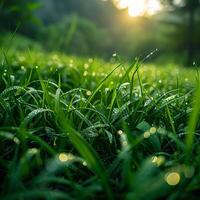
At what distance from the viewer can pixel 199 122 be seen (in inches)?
49.8

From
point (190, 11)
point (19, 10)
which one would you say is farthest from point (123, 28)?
point (19, 10)

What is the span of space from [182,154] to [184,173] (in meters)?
0.15

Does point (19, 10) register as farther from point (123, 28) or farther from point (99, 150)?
point (123, 28)

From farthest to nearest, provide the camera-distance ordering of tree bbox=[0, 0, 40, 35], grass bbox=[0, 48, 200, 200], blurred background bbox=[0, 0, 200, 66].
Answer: blurred background bbox=[0, 0, 200, 66], tree bbox=[0, 0, 40, 35], grass bbox=[0, 48, 200, 200]

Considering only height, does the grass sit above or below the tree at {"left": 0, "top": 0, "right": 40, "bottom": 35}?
below

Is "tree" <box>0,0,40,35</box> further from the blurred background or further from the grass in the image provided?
the blurred background

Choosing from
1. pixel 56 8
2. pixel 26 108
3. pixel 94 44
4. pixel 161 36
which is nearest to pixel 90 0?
pixel 56 8

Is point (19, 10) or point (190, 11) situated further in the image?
point (190, 11)

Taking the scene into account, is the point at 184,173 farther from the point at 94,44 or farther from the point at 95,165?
the point at 94,44

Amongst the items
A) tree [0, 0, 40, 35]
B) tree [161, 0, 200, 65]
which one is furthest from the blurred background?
tree [0, 0, 40, 35]

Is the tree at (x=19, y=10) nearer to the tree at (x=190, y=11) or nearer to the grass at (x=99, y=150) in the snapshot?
the grass at (x=99, y=150)

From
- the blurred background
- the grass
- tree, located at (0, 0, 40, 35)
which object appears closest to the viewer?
the grass

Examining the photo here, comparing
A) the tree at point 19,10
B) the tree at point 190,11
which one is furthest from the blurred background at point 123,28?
the tree at point 19,10

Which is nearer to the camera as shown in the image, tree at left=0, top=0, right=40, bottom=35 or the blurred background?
tree at left=0, top=0, right=40, bottom=35
